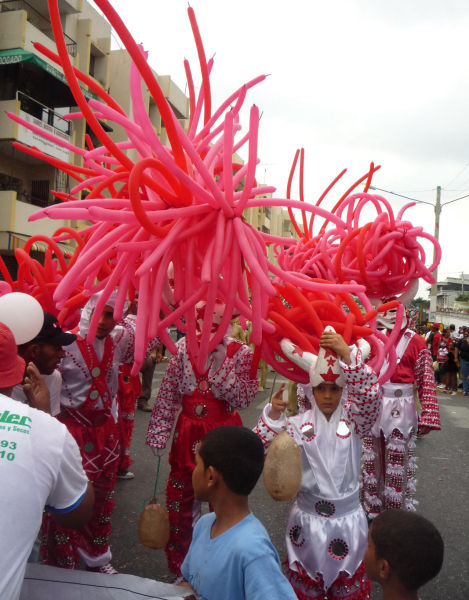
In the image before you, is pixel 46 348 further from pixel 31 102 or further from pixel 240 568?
pixel 31 102

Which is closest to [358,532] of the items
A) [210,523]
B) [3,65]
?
[210,523]

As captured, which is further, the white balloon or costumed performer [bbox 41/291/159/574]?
costumed performer [bbox 41/291/159/574]

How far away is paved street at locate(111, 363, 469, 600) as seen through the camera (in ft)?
8.75

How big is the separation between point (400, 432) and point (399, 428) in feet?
0.09

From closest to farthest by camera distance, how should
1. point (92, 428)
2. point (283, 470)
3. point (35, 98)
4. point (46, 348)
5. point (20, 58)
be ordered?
point (283, 470), point (46, 348), point (92, 428), point (20, 58), point (35, 98)

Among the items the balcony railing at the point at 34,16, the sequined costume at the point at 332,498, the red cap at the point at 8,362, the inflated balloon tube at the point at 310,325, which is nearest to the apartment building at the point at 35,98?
the balcony railing at the point at 34,16

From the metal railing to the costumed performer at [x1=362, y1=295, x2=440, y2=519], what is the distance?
453 inches

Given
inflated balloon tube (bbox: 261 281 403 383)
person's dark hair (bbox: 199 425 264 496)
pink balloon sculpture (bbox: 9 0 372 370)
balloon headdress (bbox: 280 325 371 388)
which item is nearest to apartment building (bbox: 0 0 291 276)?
inflated balloon tube (bbox: 261 281 403 383)

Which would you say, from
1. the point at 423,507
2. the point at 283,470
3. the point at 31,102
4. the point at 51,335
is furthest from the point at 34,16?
the point at 283,470

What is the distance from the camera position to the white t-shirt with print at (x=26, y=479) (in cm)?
115

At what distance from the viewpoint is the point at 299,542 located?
1.97 metres

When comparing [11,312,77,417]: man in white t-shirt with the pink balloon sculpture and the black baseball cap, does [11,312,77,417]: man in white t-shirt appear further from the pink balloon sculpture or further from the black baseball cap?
the pink balloon sculpture

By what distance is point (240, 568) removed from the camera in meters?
1.33

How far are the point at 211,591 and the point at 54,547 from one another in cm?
132
